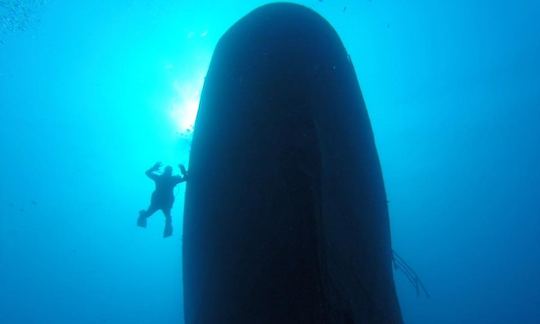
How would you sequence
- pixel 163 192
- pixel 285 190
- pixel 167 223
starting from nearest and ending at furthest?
pixel 285 190, pixel 163 192, pixel 167 223

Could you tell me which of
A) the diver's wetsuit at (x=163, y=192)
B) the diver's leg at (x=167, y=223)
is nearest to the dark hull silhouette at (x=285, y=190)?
the diver's wetsuit at (x=163, y=192)

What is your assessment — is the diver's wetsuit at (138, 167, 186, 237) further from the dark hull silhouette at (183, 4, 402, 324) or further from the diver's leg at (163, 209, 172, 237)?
the dark hull silhouette at (183, 4, 402, 324)

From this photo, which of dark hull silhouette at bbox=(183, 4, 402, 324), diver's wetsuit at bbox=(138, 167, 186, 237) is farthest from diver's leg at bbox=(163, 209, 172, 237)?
dark hull silhouette at bbox=(183, 4, 402, 324)

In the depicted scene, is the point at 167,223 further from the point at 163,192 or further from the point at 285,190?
the point at 285,190

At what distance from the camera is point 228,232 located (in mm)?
2764

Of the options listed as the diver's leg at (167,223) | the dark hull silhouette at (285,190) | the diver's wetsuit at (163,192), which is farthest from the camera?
the diver's leg at (167,223)

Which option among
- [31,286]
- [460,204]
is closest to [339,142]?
[460,204]

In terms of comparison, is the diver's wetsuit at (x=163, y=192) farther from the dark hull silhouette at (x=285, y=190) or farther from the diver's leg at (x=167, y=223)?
the dark hull silhouette at (x=285, y=190)

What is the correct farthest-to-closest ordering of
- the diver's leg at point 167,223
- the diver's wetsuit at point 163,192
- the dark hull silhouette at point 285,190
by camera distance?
the diver's leg at point 167,223 < the diver's wetsuit at point 163,192 < the dark hull silhouette at point 285,190

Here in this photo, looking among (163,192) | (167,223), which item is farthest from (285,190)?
(167,223)

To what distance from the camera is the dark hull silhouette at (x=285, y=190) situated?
240cm

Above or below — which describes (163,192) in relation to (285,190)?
above

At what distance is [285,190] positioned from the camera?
257cm

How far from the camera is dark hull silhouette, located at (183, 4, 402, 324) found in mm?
2404
